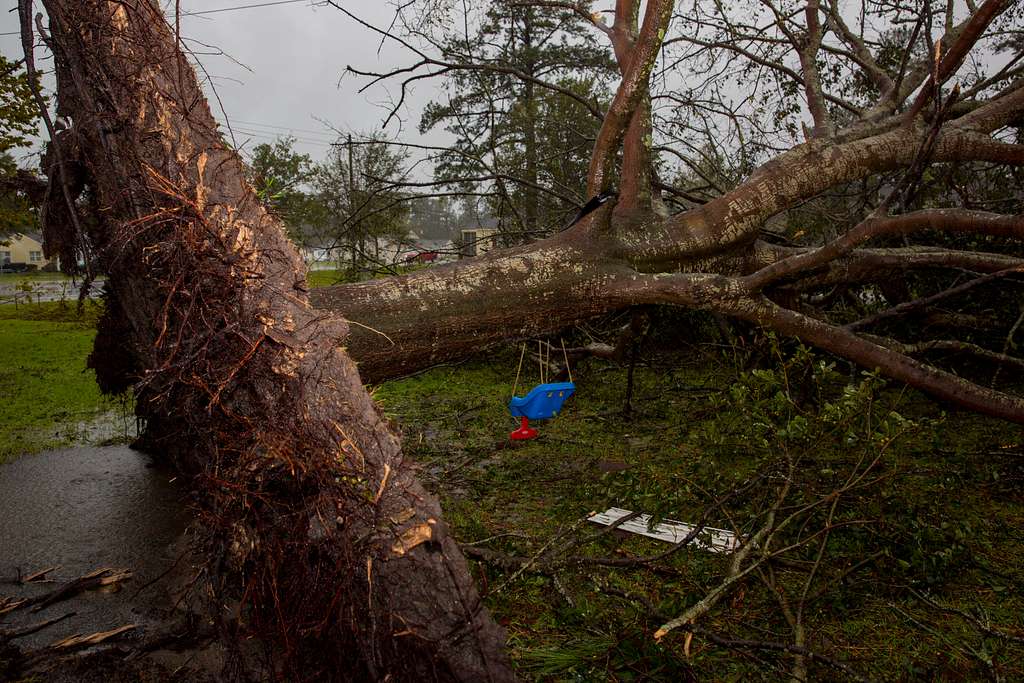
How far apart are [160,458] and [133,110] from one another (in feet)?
9.77

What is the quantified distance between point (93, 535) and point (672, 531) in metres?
3.21

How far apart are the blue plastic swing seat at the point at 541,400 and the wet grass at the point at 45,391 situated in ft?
9.00

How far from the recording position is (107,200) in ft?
9.90

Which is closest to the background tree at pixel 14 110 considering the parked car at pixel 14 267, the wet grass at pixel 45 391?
the wet grass at pixel 45 391

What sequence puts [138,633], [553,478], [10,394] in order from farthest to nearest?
[10,394] → [553,478] → [138,633]

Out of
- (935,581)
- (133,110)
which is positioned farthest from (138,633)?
(935,581)

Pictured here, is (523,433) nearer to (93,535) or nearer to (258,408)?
(93,535)

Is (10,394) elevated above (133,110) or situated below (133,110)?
below

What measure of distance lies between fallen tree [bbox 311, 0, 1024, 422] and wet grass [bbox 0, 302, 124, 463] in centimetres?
198

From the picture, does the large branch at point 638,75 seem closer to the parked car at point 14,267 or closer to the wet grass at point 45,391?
the wet grass at point 45,391

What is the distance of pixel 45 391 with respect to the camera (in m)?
7.21

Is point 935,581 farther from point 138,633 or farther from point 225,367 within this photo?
point 138,633

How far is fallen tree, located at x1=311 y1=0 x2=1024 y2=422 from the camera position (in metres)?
3.71

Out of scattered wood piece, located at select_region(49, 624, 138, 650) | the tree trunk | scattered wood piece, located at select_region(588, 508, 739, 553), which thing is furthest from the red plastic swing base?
scattered wood piece, located at select_region(49, 624, 138, 650)
